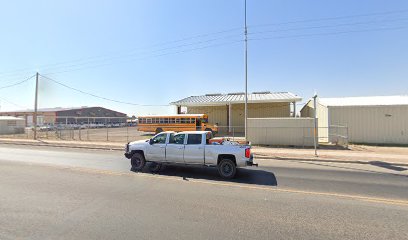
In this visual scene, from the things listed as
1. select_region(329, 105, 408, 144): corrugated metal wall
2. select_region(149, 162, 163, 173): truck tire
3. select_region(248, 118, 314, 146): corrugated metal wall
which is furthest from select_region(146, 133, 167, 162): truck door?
select_region(329, 105, 408, 144): corrugated metal wall

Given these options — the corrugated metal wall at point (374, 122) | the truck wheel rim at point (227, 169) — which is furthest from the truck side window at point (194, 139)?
the corrugated metal wall at point (374, 122)

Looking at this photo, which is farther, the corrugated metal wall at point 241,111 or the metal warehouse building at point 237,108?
the corrugated metal wall at point 241,111

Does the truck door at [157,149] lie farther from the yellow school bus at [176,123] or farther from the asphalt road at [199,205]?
the yellow school bus at [176,123]

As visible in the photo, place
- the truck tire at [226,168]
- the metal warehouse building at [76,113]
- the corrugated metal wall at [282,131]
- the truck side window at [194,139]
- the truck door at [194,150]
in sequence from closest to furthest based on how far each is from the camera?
the truck tire at [226,168] < the truck door at [194,150] < the truck side window at [194,139] < the corrugated metal wall at [282,131] < the metal warehouse building at [76,113]

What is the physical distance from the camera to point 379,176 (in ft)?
30.7

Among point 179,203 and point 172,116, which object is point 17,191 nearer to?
point 179,203

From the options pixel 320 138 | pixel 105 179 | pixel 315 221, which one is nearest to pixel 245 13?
pixel 320 138

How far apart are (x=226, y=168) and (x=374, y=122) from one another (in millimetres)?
16748

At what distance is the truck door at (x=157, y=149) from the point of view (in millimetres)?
10039

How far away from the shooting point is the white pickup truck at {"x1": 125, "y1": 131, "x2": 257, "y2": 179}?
9.07m

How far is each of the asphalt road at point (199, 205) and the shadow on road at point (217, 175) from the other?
37 millimetres

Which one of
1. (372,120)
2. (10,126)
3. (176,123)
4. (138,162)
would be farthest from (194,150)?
(10,126)

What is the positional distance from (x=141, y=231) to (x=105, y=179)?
179 inches

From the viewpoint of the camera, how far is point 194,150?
952 cm
